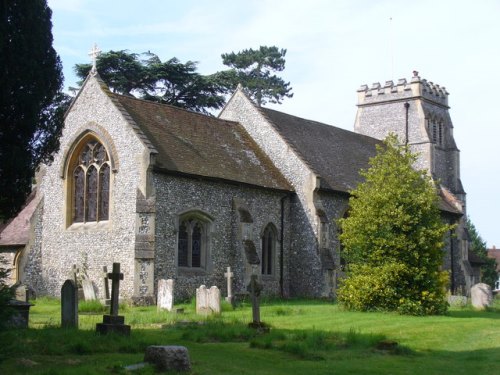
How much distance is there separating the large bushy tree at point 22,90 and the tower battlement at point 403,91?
34.0m

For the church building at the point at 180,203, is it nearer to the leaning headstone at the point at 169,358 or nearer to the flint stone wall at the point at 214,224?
the flint stone wall at the point at 214,224

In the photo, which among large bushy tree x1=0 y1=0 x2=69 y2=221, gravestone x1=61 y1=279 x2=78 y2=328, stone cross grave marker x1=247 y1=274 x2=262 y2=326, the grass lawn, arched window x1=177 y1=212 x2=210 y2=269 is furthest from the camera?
arched window x1=177 y1=212 x2=210 y2=269


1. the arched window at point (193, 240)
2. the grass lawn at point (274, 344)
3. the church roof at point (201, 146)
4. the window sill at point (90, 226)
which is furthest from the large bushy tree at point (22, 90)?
the arched window at point (193, 240)

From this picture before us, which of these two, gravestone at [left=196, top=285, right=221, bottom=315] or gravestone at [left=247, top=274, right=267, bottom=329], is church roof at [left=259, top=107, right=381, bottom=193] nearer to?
gravestone at [left=196, top=285, right=221, bottom=315]

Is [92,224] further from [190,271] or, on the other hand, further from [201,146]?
[201,146]

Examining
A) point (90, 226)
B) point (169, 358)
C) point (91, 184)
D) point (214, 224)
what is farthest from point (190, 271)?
point (169, 358)

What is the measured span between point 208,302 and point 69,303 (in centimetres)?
607

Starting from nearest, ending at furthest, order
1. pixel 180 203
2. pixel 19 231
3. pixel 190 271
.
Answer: pixel 180 203 → pixel 190 271 → pixel 19 231

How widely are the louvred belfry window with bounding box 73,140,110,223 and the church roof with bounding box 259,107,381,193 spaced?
27.8 ft

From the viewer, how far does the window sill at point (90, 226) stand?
1105 inches

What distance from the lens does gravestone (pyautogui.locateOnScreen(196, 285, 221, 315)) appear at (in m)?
22.5

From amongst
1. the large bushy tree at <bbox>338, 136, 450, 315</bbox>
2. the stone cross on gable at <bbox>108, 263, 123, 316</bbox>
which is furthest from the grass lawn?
the large bushy tree at <bbox>338, 136, 450, 315</bbox>

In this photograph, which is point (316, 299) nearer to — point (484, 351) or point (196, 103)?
point (484, 351)

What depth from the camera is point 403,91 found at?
47688 millimetres
